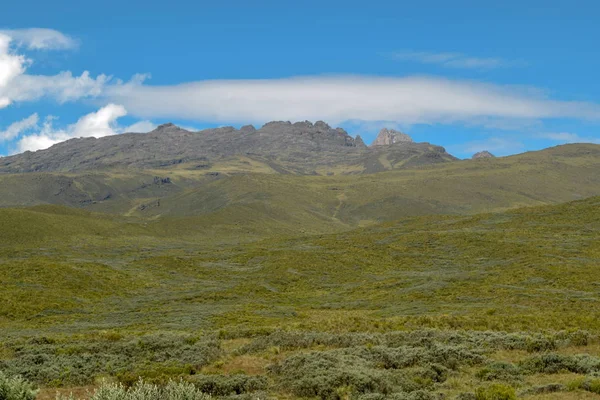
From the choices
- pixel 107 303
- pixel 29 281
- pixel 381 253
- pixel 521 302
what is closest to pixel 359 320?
pixel 521 302

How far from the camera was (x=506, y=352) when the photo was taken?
88.2 feet

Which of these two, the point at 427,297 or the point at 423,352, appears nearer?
the point at 423,352

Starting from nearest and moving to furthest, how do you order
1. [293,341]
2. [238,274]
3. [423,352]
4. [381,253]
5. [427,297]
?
[423,352], [293,341], [427,297], [238,274], [381,253]

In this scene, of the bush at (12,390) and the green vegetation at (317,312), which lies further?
the green vegetation at (317,312)

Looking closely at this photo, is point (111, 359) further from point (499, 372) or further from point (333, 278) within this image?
point (333, 278)

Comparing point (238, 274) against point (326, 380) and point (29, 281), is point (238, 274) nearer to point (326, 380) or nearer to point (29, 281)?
point (29, 281)

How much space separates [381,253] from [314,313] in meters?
54.4

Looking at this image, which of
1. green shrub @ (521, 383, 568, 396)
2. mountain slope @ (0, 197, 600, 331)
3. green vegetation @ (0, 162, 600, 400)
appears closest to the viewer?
green shrub @ (521, 383, 568, 396)

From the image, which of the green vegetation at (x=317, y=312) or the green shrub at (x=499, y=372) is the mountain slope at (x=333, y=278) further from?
the green shrub at (x=499, y=372)

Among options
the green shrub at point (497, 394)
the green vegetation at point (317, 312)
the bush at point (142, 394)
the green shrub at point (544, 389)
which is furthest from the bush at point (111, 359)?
the green shrub at point (544, 389)

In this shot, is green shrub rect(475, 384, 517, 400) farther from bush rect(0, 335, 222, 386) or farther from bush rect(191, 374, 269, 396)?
bush rect(0, 335, 222, 386)

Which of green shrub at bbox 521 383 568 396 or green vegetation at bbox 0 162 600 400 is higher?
green shrub at bbox 521 383 568 396

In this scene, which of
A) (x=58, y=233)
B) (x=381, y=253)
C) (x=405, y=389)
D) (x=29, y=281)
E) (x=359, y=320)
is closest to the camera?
(x=405, y=389)

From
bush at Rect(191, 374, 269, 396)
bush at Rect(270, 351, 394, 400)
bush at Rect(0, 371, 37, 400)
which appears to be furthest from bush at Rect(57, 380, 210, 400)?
bush at Rect(270, 351, 394, 400)
